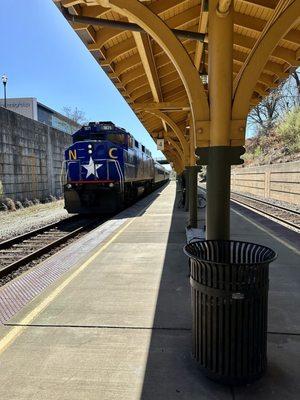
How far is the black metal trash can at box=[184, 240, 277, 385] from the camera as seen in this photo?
3.10 metres

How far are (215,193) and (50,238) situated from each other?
8.31 meters

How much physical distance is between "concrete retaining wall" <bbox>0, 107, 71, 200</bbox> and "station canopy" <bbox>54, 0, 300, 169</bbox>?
11885mm

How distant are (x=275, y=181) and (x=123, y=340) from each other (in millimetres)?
22158

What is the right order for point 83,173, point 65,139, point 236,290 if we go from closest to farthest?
point 236,290 → point 83,173 → point 65,139

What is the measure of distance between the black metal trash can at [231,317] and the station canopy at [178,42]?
150 centimetres

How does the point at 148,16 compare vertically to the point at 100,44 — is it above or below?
below

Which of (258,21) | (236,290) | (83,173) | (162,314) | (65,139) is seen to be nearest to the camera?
(236,290)

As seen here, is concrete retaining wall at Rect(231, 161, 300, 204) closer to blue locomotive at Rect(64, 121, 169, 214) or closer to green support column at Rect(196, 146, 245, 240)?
blue locomotive at Rect(64, 121, 169, 214)

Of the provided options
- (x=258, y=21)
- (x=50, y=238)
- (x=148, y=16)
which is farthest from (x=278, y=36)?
(x=50, y=238)

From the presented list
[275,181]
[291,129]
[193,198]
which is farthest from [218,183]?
[291,129]

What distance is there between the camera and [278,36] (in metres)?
3.75

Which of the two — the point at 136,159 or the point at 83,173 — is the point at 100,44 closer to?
the point at 83,173

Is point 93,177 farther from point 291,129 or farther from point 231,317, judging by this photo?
point 291,129

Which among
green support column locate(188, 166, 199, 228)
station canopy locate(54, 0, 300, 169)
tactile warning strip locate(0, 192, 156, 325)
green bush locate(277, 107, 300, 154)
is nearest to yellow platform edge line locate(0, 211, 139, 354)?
tactile warning strip locate(0, 192, 156, 325)
